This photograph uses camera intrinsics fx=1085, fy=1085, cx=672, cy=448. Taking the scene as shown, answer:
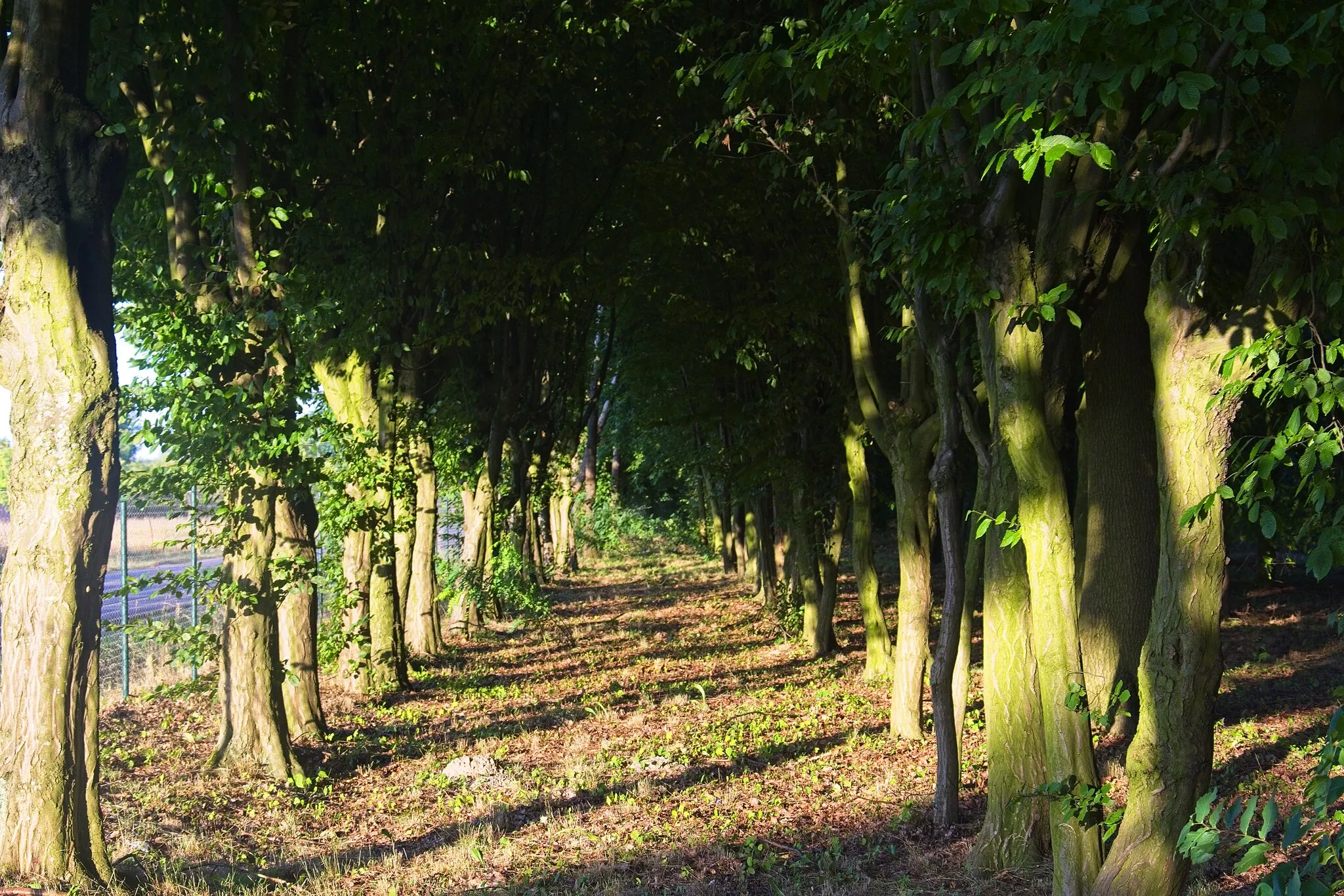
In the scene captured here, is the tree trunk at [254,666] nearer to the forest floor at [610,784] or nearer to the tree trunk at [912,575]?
the forest floor at [610,784]

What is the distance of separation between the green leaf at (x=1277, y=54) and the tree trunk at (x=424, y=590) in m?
12.9

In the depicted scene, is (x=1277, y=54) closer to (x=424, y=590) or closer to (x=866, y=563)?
(x=866, y=563)

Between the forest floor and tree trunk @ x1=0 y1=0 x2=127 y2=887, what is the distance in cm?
81

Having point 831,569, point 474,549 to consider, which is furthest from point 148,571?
point 474,549

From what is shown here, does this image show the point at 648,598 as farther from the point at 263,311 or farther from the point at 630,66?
the point at 263,311

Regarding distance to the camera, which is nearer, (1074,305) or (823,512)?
(1074,305)

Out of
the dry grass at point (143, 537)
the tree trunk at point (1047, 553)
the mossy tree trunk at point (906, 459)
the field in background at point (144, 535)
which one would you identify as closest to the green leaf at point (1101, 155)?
the tree trunk at point (1047, 553)

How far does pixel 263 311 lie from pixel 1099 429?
6.94 m

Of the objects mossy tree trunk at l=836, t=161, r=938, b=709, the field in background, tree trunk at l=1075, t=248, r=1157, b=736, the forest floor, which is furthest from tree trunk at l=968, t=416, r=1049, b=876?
the field in background

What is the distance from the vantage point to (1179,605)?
474 centimetres

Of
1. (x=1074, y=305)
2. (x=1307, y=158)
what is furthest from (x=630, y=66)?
(x=1307, y=158)

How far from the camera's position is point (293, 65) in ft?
35.6

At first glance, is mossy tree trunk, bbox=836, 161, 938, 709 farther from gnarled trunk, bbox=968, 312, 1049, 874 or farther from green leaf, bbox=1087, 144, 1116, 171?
green leaf, bbox=1087, 144, 1116, 171

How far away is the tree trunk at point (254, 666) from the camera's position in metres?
8.41
